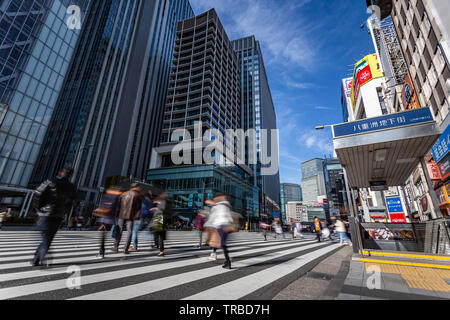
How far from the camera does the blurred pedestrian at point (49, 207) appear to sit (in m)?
3.49

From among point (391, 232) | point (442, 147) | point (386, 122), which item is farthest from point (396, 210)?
point (386, 122)

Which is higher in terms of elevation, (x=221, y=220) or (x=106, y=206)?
(x=106, y=206)

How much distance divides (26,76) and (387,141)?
38.7m

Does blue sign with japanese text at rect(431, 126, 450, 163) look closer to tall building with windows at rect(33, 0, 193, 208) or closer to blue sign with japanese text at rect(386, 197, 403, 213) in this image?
blue sign with japanese text at rect(386, 197, 403, 213)

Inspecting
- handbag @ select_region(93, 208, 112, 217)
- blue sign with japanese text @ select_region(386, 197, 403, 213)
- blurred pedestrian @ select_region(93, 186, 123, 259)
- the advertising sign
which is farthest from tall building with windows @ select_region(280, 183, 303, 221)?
handbag @ select_region(93, 208, 112, 217)

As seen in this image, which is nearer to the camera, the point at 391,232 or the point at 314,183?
the point at 391,232

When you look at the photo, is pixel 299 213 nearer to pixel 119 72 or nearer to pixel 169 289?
pixel 119 72

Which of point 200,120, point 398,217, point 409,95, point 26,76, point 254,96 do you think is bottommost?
point 398,217

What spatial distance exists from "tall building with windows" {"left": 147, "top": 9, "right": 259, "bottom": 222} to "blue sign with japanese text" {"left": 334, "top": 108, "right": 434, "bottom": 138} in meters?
33.0

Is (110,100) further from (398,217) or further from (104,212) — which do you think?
(398,217)

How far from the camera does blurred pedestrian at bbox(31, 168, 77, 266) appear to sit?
3490 mm

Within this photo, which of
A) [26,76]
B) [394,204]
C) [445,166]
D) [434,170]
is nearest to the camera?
[445,166]

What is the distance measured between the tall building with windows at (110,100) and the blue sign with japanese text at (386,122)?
4722cm

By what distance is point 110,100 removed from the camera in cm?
5038
